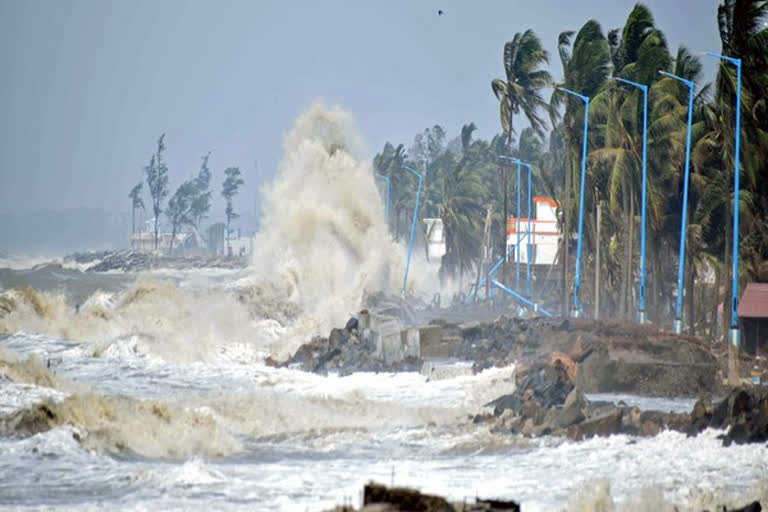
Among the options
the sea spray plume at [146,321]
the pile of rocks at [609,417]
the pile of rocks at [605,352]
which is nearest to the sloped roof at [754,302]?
the pile of rocks at [605,352]

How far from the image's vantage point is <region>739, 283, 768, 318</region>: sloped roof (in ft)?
124

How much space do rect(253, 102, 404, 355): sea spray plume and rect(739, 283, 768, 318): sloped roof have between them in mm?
26926

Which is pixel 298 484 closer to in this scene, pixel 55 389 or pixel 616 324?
pixel 55 389

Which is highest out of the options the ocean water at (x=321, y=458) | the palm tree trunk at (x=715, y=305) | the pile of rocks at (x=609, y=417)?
the palm tree trunk at (x=715, y=305)

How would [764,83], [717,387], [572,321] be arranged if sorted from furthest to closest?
[572,321]
[764,83]
[717,387]

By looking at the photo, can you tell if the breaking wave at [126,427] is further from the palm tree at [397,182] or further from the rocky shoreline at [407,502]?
the palm tree at [397,182]

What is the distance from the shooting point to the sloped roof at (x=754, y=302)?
37.8 m

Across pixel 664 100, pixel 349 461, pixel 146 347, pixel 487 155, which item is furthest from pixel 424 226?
pixel 349 461

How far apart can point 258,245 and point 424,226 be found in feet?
155

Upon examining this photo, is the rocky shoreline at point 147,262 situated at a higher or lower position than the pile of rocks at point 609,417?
higher

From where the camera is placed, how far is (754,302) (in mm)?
38344

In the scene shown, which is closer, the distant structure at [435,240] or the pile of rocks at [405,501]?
the pile of rocks at [405,501]

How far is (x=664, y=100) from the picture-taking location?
165 ft

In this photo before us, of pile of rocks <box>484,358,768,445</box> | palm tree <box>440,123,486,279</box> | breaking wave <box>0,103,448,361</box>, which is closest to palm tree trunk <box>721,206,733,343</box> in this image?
pile of rocks <box>484,358,768,445</box>
